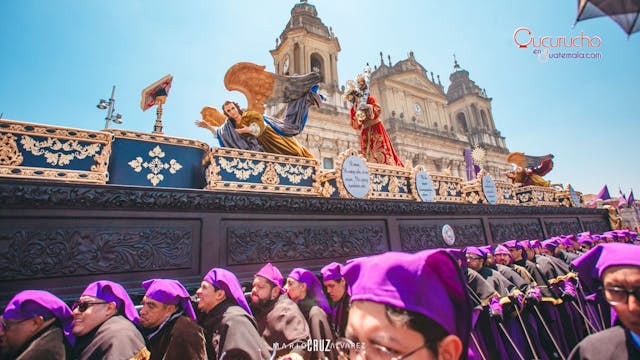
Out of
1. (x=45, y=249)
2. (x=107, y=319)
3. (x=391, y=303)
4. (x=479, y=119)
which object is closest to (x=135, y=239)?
(x=45, y=249)

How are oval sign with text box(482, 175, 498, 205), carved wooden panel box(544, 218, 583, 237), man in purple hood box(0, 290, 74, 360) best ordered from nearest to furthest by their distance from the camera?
man in purple hood box(0, 290, 74, 360) < oval sign with text box(482, 175, 498, 205) < carved wooden panel box(544, 218, 583, 237)

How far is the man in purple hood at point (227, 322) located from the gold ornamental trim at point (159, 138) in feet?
6.61

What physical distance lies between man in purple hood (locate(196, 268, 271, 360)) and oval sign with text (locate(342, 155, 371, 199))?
2.69m

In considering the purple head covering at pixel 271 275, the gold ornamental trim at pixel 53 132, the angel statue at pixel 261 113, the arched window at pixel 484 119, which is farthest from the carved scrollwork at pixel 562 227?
the arched window at pixel 484 119

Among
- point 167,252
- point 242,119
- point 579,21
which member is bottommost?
point 167,252

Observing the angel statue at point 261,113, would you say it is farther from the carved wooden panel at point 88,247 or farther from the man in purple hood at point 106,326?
the man in purple hood at point 106,326

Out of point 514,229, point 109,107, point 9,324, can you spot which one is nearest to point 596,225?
point 514,229

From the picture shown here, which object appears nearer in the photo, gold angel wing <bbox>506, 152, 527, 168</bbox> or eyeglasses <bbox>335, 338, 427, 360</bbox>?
eyeglasses <bbox>335, 338, 427, 360</bbox>

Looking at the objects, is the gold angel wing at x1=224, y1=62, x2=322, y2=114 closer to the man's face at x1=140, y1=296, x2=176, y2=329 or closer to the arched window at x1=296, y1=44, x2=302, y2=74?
the man's face at x1=140, y1=296, x2=176, y2=329

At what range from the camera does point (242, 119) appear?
189 inches

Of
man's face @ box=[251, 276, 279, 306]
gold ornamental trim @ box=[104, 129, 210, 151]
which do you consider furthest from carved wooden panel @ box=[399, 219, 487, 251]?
gold ornamental trim @ box=[104, 129, 210, 151]

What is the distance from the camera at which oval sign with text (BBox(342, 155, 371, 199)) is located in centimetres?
478

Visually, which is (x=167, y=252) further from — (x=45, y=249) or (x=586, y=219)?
(x=586, y=219)

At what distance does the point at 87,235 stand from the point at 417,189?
5.48 metres
